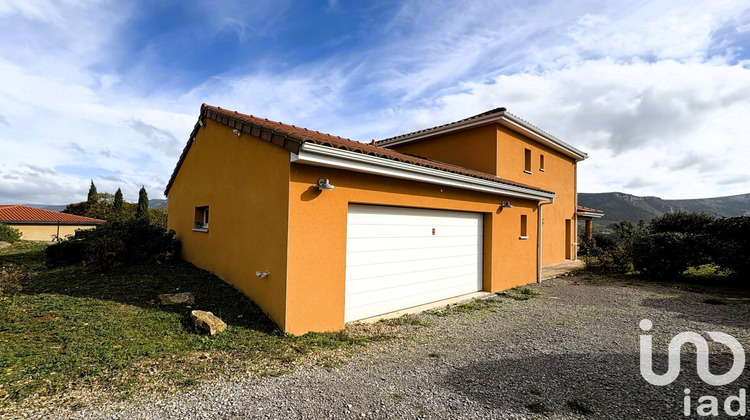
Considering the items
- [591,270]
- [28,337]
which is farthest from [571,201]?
[28,337]

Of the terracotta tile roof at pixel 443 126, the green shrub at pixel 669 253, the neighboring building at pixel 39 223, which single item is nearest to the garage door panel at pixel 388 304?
the terracotta tile roof at pixel 443 126

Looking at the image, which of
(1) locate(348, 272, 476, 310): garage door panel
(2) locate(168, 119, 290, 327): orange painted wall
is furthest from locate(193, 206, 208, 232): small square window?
(1) locate(348, 272, 476, 310): garage door panel

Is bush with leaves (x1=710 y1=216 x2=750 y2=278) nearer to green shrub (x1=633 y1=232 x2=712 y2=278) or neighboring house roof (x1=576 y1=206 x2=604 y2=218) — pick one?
green shrub (x1=633 y1=232 x2=712 y2=278)

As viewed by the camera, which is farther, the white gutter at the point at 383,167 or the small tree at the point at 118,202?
the small tree at the point at 118,202

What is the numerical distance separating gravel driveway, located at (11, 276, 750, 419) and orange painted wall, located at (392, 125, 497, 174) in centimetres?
657

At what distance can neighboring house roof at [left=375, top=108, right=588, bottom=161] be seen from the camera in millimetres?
11266

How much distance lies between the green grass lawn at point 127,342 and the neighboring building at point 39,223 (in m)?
20.5

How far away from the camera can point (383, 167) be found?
5742 millimetres

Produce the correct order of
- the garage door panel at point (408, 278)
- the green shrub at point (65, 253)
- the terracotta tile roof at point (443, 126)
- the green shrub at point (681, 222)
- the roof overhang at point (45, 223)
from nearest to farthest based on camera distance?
the garage door panel at point (408, 278) → the green shrub at point (65, 253) → the terracotta tile roof at point (443, 126) → the green shrub at point (681, 222) → the roof overhang at point (45, 223)

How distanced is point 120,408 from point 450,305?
6.02 meters

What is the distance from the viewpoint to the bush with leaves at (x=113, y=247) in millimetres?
8318

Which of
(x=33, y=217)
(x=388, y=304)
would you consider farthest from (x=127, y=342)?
(x=33, y=217)

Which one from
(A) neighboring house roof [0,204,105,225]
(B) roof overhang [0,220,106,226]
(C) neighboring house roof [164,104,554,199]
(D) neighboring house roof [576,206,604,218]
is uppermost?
(C) neighboring house roof [164,104,554,199]

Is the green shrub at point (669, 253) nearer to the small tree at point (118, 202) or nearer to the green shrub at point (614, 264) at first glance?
the green shrub at point (614, 264)
